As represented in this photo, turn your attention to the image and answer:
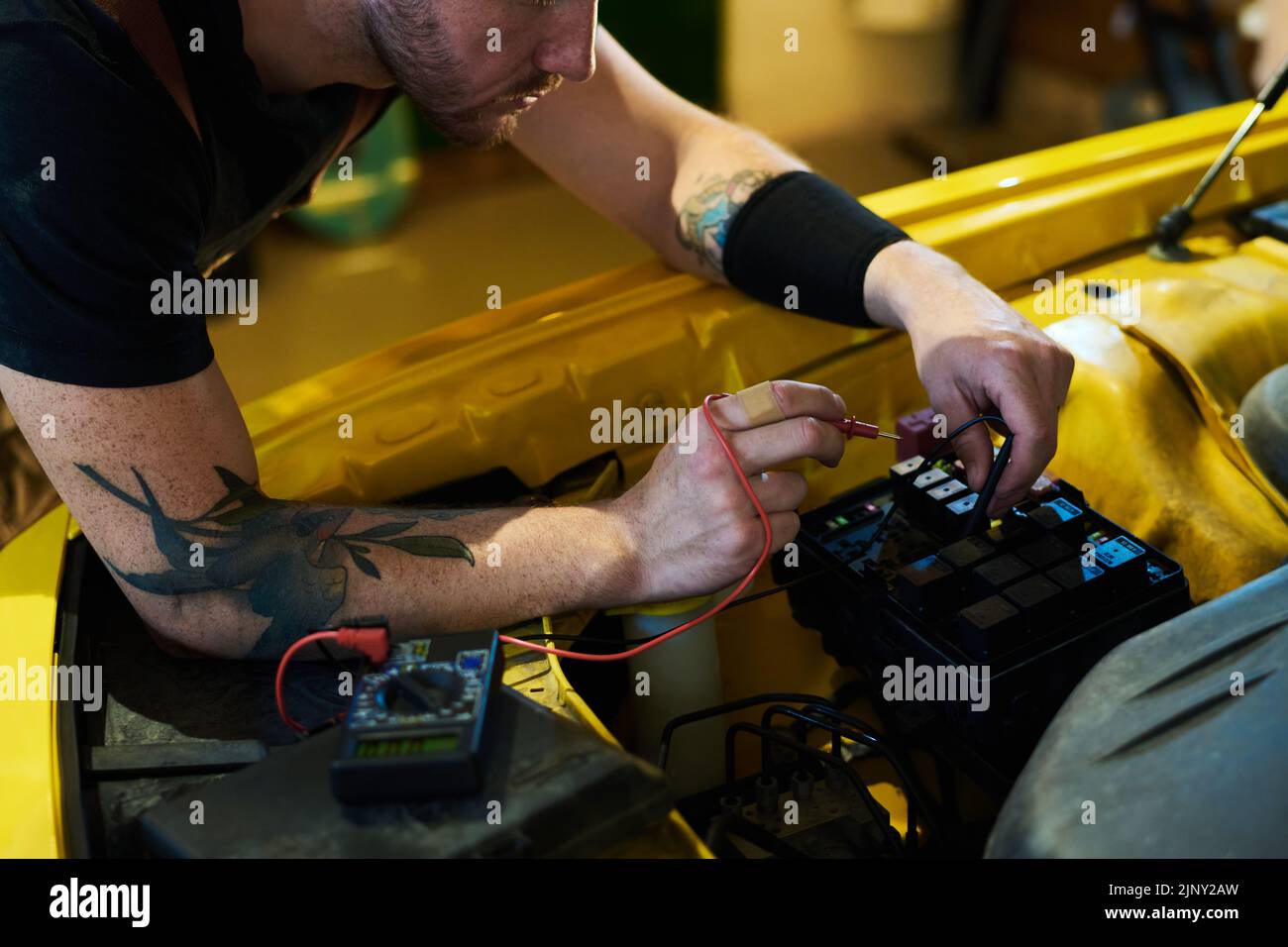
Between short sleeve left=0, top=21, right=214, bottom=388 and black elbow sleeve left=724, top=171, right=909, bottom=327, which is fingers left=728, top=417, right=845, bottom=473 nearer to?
black elbow sleeve left=724, top=171, right=909, bottom=327

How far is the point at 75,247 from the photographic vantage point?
0.77m

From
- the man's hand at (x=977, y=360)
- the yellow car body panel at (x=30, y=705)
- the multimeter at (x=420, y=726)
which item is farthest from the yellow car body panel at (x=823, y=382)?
the multimeter at (x=420, y=726)

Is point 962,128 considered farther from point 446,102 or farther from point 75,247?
point 75,247

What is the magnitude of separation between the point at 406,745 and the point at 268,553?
0.28 metres

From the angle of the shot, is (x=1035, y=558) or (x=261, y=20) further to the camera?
(x=261, y=20)

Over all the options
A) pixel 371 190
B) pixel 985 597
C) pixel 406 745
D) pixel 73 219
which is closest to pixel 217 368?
pixel 73 219

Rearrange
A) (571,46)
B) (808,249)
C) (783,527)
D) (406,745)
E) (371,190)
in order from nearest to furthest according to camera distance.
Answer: (406,745) → (783,527) → (571,46) → (808,249) → (371,190)

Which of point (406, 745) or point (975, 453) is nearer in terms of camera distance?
point (406, 745)

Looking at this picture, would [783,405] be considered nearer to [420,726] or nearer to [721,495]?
[721,495]

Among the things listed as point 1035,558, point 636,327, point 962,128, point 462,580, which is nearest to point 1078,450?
point 1035,558

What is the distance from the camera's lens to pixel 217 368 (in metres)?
0.85

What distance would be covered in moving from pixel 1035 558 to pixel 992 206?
544mm

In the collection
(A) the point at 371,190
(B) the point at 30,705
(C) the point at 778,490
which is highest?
(C) the point at 778,490
